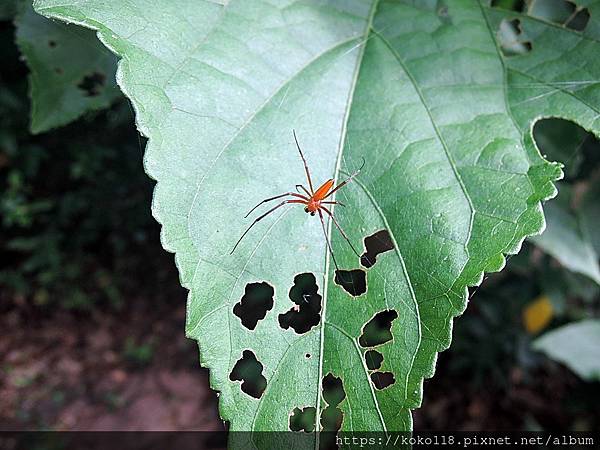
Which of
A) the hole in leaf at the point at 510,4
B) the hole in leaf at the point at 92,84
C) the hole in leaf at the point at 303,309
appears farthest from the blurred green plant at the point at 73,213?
the hole in leaf at the point at 303,309

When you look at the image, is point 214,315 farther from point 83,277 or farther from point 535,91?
point 83,277

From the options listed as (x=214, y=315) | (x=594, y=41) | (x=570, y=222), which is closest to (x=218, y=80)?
(x=214, y=315)

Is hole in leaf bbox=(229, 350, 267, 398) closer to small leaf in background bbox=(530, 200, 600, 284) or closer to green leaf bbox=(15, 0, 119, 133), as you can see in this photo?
green leaf bbox=(15, 0, 119, 133)

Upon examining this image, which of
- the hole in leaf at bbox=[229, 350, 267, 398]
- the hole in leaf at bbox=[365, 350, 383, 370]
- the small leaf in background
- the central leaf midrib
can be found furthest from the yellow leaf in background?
the hole in leaf at bbox=[229, 350, 267, 398]

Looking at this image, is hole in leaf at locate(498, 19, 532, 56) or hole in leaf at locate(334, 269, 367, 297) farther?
hole in leaf at locate(498, 19, 532, 56)

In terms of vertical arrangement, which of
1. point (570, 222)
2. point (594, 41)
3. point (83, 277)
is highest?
point (594, 41)

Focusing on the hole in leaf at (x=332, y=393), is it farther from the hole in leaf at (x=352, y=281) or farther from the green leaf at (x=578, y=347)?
the green leaf at (x=578, y=347)

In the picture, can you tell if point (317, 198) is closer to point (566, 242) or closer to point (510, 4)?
point (510, 4)
